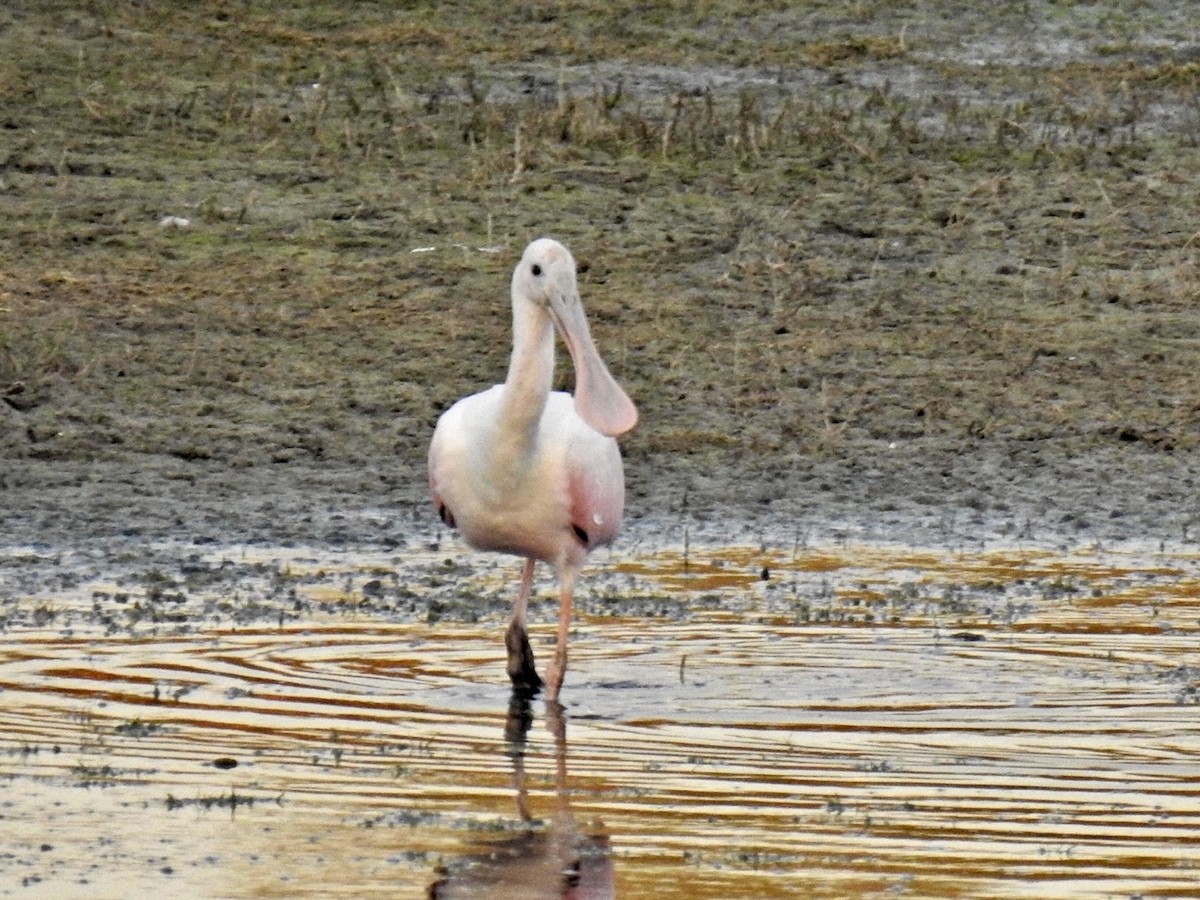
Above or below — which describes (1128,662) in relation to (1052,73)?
below

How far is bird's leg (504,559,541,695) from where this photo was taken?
7.36m

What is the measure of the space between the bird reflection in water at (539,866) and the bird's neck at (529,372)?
5.12 feet

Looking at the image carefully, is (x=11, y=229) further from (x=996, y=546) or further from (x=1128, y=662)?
(x=1128, y=662)

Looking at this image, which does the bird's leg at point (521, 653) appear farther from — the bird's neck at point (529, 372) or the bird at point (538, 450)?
the bird's neck at point (529, 372)

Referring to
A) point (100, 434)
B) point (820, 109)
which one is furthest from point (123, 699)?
point (820, 109)

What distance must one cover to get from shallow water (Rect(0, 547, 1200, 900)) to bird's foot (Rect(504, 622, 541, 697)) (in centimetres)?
7

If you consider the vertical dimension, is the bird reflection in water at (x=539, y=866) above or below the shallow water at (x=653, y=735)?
above

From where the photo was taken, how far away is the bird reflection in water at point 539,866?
207 inches

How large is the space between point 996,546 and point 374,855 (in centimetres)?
424

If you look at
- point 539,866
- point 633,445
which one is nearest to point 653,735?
point 539,866

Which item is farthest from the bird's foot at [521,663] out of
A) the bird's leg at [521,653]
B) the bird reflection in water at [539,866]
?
the bird reflection in water at [539,866]

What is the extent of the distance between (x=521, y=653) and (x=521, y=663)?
0.16 ft

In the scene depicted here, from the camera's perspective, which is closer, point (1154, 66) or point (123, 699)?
point (123, 699)

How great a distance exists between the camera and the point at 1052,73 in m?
15.5
